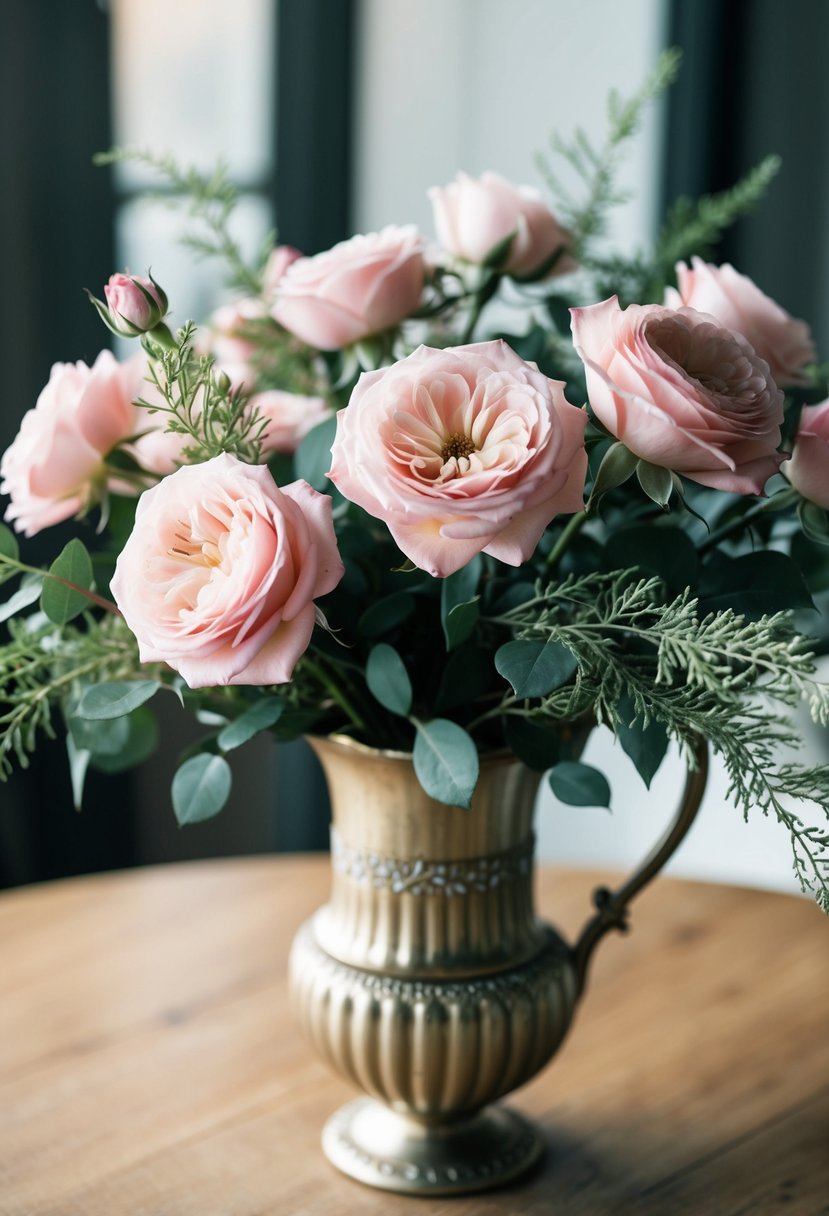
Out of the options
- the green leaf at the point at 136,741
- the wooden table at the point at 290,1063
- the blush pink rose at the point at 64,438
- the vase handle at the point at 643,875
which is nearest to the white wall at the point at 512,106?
the wooden table at the point at 290,1063

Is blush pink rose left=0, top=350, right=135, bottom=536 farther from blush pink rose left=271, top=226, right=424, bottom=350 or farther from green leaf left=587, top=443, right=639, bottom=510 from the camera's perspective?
green leaf left=587, top=443, right=639, bottom=510

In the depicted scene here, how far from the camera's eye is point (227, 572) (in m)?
0.52

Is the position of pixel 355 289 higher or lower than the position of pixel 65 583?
higher

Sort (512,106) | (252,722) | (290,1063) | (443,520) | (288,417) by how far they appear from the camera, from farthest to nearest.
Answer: (512,106)
(290,1063)
(288,417)
(252,722)
(443,520)

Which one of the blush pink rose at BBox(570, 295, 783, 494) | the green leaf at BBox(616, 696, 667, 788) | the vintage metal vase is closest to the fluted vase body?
the vintage metal vase

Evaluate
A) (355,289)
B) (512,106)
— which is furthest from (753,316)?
(512,106)

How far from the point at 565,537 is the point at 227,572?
16 cm

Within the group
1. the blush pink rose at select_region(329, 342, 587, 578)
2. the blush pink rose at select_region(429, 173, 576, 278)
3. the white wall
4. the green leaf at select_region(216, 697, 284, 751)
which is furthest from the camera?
the white wall

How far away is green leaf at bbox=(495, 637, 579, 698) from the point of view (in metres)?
0.54

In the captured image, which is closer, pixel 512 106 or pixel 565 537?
pixel 565 537

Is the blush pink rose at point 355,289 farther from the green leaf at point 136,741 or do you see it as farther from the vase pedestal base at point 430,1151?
the vase pedestal base at point 430,1151

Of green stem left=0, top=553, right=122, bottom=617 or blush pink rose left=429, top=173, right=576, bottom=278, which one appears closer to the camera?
green stem left=0, top=553, right=122, bottom=617

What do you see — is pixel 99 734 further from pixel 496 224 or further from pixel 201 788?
pixel 496 224

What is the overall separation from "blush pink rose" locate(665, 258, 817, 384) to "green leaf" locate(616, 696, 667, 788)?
185 mm
